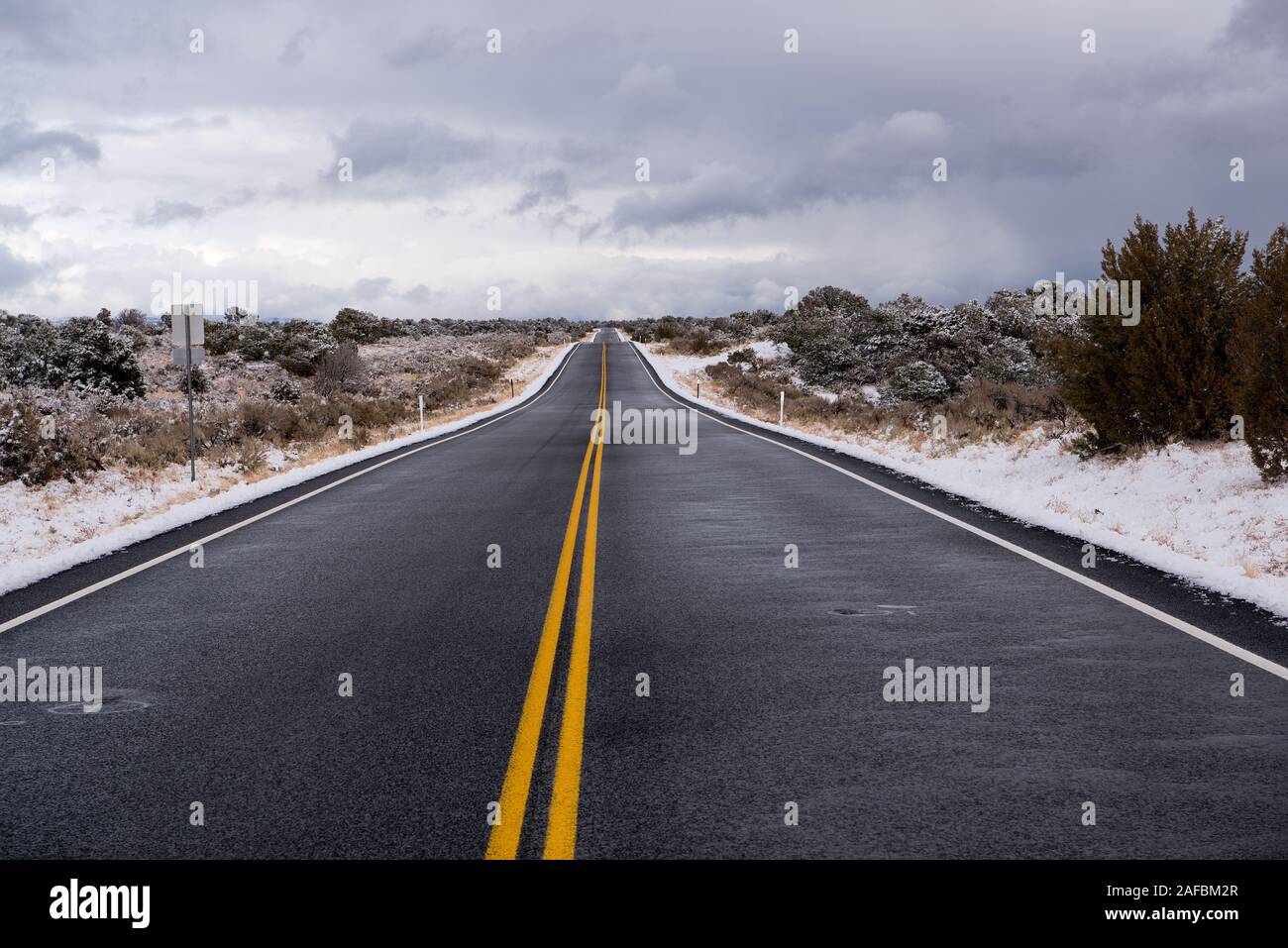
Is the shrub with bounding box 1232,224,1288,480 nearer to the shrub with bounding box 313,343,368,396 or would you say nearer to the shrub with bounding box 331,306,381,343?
the shrub with bounding box 313,343,368,396

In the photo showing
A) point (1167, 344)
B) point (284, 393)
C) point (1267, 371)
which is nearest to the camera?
point (1267, 371)

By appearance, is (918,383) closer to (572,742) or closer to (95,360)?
(95,360)

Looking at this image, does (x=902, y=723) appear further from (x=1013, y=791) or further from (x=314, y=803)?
(x=314, y=803)

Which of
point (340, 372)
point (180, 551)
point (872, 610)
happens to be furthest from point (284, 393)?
point (872, 610)

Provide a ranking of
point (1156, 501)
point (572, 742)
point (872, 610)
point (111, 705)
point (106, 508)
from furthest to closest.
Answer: point (106, 508) → point (1156, 501) → point (872, 610) → point (111, 705) → point (572, 742)

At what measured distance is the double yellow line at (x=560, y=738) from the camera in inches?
158

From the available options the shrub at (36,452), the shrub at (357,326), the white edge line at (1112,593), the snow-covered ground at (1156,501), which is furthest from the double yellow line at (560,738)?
the shrub at (357,326)

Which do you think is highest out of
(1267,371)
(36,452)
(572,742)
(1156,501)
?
(1267,371)

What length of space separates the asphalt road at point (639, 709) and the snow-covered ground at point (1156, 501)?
484 mm

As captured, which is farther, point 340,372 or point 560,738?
point 340,372

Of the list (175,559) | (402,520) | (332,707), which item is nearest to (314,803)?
(332,707)

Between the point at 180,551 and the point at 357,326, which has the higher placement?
the point at 357,326

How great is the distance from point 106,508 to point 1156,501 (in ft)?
48.9

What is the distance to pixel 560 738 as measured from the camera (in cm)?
508
